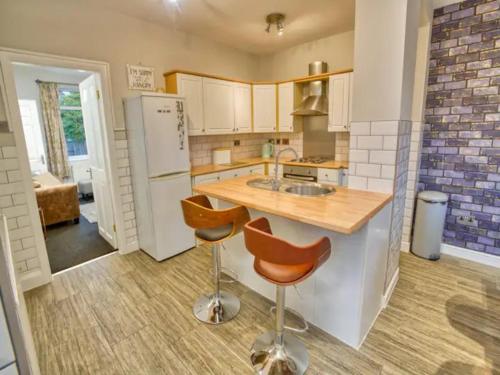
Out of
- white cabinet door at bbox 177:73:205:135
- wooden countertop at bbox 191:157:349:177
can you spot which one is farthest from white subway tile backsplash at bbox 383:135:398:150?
white cabinet door at bbox 177:73:205:135

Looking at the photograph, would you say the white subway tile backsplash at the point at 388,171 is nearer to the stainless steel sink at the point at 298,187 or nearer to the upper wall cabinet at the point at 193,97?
the stainless steel sink at the point at 298,187

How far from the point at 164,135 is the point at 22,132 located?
1.25 meters

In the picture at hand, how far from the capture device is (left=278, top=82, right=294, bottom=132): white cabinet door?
4.06 m

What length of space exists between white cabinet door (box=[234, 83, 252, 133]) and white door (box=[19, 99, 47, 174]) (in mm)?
4404

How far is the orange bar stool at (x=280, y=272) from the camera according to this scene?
1354 millimetres

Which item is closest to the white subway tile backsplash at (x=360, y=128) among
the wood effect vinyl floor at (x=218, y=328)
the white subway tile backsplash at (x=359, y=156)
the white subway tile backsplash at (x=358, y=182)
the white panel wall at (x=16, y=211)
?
the white subway tile backsplash at (x=359, y=156)

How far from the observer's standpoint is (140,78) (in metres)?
3.14

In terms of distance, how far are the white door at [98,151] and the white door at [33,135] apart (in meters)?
2.93

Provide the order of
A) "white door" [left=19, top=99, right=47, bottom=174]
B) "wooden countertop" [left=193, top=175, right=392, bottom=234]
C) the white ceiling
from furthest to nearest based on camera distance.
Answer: "white door" [left=19, top=99, right=47, bottom=174] → the white ceiling → "wooden countertop" [left=193, top=175, right=392, bottom=234]

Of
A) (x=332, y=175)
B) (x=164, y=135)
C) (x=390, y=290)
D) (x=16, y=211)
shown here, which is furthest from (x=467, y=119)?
(x=16, y=211)

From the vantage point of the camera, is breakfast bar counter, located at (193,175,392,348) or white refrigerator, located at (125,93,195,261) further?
white refrigerator, located at (125,93,195,261)

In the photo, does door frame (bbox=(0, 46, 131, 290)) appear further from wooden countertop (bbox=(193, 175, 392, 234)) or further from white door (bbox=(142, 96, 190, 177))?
wooden countertop (bbox=(193, 175, 392, 234))

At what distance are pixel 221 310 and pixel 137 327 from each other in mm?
665

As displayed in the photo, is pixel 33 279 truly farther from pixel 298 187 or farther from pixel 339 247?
pixel 339 247
